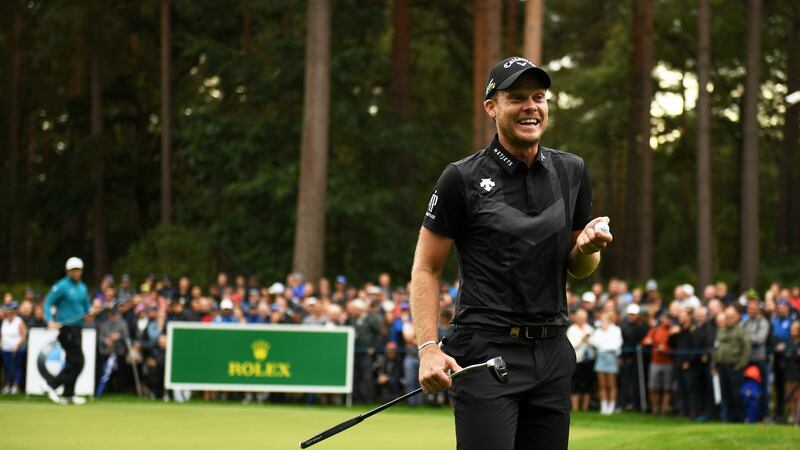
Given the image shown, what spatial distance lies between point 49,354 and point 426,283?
706 inches

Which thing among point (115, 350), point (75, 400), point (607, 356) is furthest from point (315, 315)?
point (607, 356)

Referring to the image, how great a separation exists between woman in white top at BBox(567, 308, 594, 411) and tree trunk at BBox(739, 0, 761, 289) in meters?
13.4

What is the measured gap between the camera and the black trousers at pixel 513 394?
193 inches

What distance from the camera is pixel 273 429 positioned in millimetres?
15820

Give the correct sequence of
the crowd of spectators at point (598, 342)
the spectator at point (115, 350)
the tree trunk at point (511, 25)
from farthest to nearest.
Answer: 1. the tree trunk at point (511, 25)
2. the spectator at point (115, 350)
3. the crowd of spectators at point (598, 342)

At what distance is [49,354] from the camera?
21.9m

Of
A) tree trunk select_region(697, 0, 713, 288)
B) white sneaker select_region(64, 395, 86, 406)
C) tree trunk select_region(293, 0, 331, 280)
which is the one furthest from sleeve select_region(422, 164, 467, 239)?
tree trunk select_region(697, 0, 713, 288)

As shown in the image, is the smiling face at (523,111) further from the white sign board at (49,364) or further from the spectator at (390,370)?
the white sign board at (49,364)

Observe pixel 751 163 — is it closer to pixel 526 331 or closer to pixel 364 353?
pixel 364 353

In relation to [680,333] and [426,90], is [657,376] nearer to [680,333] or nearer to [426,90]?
[680,333]

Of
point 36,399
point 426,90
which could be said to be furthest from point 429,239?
point 426,90

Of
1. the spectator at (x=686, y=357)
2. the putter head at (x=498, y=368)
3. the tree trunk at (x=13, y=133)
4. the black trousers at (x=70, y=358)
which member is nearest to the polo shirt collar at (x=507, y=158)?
the putter head at (x=498, y=368)

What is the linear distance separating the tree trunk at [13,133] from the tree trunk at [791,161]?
28616mm

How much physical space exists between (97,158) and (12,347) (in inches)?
920
